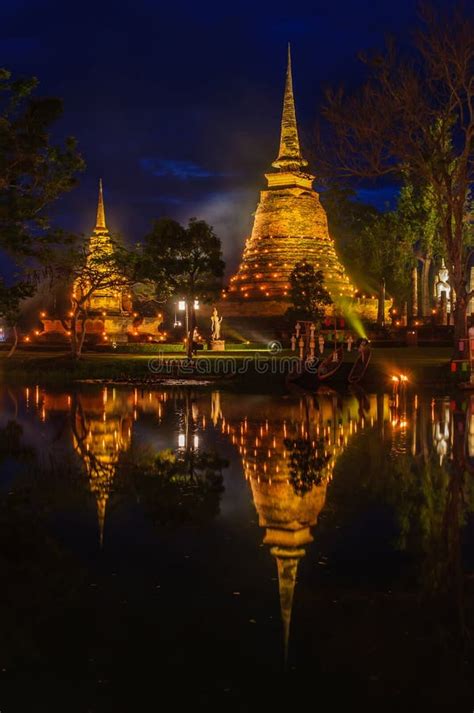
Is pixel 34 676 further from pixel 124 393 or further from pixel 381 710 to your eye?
pixel 124 393

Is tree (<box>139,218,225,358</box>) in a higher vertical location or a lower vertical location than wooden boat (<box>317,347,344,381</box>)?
higher

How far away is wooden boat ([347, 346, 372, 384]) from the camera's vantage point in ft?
95.8

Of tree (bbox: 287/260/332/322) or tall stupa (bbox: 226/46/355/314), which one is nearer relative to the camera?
tree (bbox: 287/260/332/322)

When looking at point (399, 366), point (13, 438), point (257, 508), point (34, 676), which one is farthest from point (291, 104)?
point (34, 676)

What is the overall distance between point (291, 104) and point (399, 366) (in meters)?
38.6

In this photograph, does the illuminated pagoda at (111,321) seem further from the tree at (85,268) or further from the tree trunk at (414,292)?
the tree trunk at (414,292)

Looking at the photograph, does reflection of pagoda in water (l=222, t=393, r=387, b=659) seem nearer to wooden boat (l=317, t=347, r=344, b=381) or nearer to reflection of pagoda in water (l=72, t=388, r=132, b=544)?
reflection of pagoda in water (l=72, t=388, r=132, b=544)

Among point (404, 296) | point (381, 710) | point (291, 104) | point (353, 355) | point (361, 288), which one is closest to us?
point (381, 710)

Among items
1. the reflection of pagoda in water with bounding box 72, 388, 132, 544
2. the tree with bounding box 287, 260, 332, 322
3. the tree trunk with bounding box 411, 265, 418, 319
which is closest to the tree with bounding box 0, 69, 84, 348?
the reflection of pagoda in water with bounding box 72, 388, 132, 544

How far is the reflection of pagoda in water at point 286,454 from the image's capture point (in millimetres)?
8054

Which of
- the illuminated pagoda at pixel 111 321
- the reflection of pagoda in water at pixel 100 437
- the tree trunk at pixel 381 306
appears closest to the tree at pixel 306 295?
the tree trunk at pixel 381 306

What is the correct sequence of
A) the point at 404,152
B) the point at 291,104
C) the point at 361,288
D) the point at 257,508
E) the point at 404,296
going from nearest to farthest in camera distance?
the point at 257,508 → the point at 404,152 → the point at 291,104 → the point at 404,296 → the point at 361,288

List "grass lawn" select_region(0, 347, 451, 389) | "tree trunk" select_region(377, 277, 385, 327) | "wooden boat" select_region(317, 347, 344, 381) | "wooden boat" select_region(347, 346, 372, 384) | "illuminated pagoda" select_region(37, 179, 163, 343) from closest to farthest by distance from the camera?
"wooden boat" select_region(317, 347, 344, 381) → "wooden boat" select_region(347, 346, 372, 384) → "grass lawn" select_region(0, 347, 451, 389) → "illuminated pagoda" select_region(37, 179, 163, 343) → "tree trunk" select_region(377, 277, 385, 327)

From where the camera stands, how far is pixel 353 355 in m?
40.1
